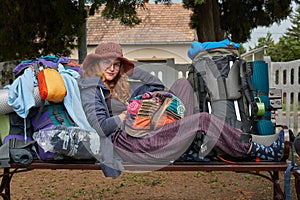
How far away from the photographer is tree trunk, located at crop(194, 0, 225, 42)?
18.7ft

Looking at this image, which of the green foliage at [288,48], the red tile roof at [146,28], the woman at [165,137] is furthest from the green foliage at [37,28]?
the green foliage at [288,48]

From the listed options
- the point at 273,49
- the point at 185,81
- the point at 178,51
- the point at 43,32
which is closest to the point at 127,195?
the point at 185,81

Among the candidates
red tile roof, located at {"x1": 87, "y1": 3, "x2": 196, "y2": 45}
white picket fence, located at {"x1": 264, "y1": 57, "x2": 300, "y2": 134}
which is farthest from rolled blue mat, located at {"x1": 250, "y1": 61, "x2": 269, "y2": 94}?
white picket fence, located at {"x1": 264, "y1": 57, "x2": 300, "y2": 134}

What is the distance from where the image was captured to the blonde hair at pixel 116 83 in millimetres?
2781

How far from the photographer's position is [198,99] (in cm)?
291

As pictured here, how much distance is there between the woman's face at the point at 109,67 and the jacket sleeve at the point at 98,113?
0.22 meters

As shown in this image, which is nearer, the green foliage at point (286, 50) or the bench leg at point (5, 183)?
the bench leg at point (5, 183)

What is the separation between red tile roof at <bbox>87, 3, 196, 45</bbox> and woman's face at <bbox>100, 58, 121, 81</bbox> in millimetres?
857

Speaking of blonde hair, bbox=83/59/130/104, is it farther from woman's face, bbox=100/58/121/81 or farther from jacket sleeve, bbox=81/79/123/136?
jacket sleeve, bbox=81/79/123/136

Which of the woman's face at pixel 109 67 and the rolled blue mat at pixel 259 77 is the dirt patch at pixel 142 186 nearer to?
the rolled blue mat at pixel 259 77

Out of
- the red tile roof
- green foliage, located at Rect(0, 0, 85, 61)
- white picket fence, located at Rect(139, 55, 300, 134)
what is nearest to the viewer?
the red tile roof

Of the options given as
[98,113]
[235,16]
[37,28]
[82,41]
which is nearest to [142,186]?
[98,113]

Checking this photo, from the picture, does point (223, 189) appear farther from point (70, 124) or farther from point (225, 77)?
point (70, 124)

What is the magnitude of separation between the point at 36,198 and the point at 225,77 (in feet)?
6.58
